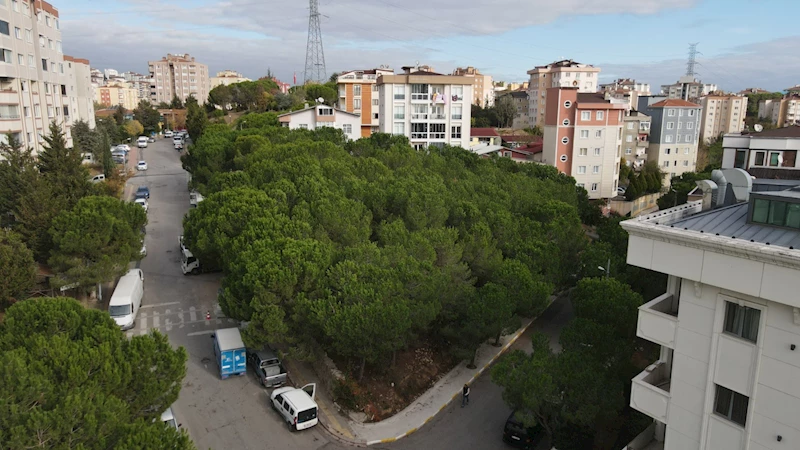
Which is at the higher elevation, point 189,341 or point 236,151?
point 236,151

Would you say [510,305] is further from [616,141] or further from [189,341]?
[616,141]

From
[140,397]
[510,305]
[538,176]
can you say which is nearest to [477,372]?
[510,305]

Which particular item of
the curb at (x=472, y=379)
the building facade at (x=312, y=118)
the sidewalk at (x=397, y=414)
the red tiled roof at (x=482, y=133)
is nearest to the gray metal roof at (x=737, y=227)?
the curb at (x=472, y=379)

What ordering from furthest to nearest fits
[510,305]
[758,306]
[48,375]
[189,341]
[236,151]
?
[236,151], [189,341], [510,305], [48,375], [758,306]

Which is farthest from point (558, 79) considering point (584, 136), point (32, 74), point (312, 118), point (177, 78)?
point (177, 78)

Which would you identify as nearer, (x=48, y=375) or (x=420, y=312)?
(x=48, y=375)

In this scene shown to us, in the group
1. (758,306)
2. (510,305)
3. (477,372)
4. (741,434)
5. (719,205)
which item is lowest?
(477,372)

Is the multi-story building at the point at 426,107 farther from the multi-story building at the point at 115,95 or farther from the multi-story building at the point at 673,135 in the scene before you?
the multi-story building at the point at 115,95
